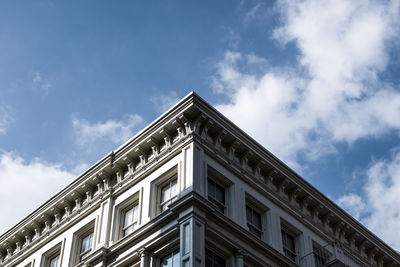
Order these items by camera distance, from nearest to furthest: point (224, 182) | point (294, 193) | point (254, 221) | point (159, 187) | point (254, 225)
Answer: point (224, 182) → point (159, 187) → point (254, 225) → point (254, 221) → point (294, 193)

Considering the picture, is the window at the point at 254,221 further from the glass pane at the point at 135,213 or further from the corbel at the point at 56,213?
the corbel at the point at 56,213

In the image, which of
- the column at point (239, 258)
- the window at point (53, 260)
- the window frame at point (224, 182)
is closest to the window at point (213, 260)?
the column at point (239, 258)

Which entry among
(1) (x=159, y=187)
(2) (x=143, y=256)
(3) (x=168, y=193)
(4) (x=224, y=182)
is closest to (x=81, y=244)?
(1) (x=159, y=187)

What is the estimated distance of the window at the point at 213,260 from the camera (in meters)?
27.6

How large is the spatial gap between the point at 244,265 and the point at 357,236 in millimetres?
11226

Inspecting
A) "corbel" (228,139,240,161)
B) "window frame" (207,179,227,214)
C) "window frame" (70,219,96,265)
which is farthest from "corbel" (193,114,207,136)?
"window frame" (70,219,96,265)

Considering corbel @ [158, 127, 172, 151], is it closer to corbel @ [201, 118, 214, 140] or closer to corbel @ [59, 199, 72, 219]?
corbel @ [201, 118, 214, 140]

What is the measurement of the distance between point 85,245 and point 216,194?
295 inches

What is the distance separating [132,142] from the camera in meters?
33.2

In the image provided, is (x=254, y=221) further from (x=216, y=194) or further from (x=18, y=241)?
(x=18, y=241)

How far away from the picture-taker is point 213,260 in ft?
91.6

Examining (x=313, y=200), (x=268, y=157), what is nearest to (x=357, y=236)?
(x=313, y=200)

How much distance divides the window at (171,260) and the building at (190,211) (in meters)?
0.06

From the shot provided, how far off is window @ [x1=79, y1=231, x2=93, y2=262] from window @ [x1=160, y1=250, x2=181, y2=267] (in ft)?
20.3
